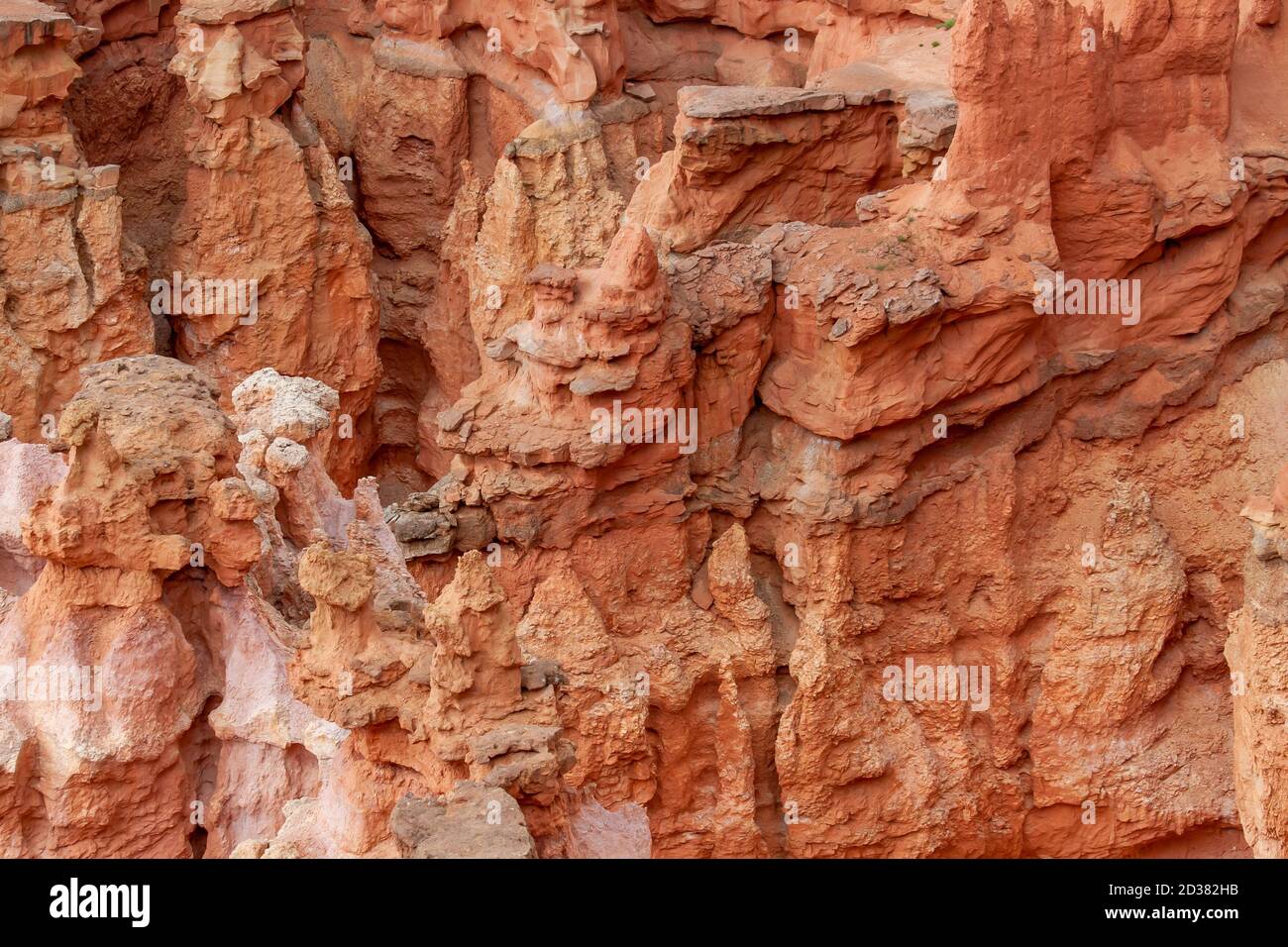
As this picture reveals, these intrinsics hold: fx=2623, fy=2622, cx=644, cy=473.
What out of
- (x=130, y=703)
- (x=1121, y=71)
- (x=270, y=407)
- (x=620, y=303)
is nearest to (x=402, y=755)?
(x=130, y=703)

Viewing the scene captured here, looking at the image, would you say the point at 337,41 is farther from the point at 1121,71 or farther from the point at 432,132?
the point at 1121,71

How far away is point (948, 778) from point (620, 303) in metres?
4.56

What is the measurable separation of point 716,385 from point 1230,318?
13.6ft

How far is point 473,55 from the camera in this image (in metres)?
26.9

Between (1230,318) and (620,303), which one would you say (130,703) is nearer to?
(620,303)

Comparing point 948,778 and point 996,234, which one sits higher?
point 996,234

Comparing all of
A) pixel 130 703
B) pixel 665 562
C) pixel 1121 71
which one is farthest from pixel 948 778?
pixel 130 703

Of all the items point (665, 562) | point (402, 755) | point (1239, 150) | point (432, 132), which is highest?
point (432, 132)

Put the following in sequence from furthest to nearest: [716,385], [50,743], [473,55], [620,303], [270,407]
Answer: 1. [473,55]
2. [716,385]
3. [620,303]
4. [270,407]
5. [50,743]

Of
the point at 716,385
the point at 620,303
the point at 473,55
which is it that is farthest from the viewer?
the point at 473,55

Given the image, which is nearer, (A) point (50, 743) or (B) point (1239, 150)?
(A) point (50, 743)

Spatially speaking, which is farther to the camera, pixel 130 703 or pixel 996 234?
pixel 996 234

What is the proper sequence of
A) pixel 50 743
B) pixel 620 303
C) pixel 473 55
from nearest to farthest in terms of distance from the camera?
pixel 50 743 < pixel 620 303 < pixel 473 55

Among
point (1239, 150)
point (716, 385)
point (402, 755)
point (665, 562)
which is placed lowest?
point (402, 755)
